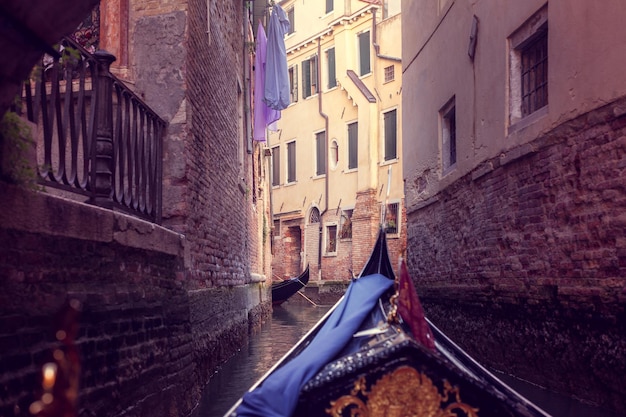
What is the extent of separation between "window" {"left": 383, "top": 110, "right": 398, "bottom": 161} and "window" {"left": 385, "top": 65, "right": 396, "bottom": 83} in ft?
2.81

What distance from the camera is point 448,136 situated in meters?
8.08

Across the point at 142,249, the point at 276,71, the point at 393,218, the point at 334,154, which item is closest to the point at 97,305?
the point at 142,249

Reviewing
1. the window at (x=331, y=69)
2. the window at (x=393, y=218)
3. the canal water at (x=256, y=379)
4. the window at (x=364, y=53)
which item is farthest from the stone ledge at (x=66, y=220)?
the window at (x=331, y=69)

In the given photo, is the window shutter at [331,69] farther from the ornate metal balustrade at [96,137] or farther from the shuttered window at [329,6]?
the ornate metal balustrade at [96,137]

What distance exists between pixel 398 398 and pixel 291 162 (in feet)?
58.0

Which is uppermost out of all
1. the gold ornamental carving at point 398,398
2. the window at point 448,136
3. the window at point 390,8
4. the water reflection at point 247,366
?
the window at point 390,8

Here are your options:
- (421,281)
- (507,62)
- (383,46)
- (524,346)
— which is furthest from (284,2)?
(524,346)

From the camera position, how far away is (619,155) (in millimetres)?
3883

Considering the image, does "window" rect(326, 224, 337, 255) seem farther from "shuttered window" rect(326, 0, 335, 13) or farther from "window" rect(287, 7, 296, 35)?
"window" rect(287, 7, 296, 35)

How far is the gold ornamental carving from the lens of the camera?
200 centimetres

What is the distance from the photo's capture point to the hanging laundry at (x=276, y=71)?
8891 millimetres

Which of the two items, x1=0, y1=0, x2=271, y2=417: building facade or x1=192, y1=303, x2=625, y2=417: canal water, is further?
x1=192, y1=303, x2=625, y2=417: canal water

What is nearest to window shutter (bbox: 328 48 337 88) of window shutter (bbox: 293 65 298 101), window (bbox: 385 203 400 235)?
window shutter (bbox: 293 65 298 101)

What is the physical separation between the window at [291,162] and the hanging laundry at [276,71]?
999 centimetres
